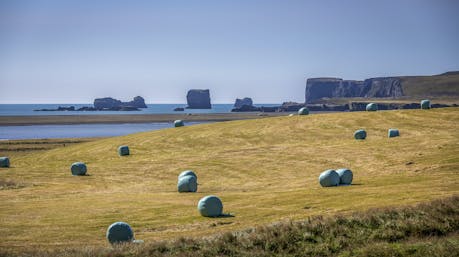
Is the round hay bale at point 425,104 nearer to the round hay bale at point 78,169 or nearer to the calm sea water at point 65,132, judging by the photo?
the round hay bale at point 78,169

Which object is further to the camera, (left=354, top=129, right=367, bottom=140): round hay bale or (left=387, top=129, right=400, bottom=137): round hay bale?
(left=354, top=129, right=367, bottom=140): round hay bale

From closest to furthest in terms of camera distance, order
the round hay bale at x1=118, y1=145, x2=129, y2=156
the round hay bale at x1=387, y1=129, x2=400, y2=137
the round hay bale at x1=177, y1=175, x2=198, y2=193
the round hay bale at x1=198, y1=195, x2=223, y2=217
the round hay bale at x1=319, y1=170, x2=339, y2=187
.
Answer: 1. the round hay bale at x1=198, y1=195, x2=223, y2=217
2. the round hay bale at x1=319, y1=170, x2=339, y2=187
3. the round hay bale at x1=177, y1=175, x2=198, y2=193
4. the round hay bale at x1=387, y1=129, x2=400, y2=137
5. the round hay bale at x1=118, y1=145, x2=129, y2=156

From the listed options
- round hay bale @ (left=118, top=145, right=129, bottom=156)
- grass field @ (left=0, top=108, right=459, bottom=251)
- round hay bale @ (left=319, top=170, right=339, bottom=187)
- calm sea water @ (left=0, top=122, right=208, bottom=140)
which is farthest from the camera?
calm sea water @ (left=0, top=122, right=208, bottom=140)

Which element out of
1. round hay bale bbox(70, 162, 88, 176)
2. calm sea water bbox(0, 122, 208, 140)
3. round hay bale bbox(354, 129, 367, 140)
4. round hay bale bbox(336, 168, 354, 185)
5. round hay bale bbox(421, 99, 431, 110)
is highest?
round hay bale bbox(421, 99, 431, 110)

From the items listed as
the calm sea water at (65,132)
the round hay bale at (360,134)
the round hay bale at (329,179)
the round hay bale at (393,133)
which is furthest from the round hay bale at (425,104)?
the calm sea water at (65,132)

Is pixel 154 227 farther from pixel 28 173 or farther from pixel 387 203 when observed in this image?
pixel 28 173

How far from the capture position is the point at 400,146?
174 feet

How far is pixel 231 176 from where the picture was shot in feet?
163

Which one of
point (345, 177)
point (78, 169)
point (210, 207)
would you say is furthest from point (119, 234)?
point (78, 169)

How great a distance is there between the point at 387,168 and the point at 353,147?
10094 millimetres

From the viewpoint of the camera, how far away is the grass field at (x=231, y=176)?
2945 centimetres

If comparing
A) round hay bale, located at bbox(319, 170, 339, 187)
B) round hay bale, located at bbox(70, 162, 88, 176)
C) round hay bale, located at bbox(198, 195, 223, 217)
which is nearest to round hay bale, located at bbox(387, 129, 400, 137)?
round hay bale, located at bbox(319, 170, 339, 187)

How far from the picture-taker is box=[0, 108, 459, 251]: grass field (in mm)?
29453

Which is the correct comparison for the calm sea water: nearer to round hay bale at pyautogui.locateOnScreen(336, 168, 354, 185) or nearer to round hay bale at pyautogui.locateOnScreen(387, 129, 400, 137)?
round hay bale at pyautogui.locateOnScreen(387, 129, 400, 137)
